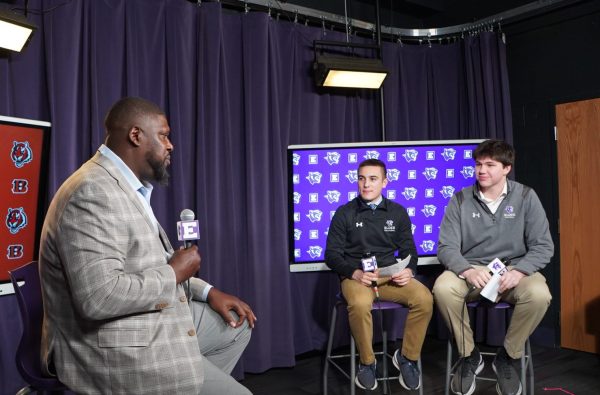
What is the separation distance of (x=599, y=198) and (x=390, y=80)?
6.21ft

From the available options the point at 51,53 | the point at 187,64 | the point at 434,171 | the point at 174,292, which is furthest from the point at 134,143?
the point at 434,171

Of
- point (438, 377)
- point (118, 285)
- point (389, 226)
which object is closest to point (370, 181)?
point (389, 226)

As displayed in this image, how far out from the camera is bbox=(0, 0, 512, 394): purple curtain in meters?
3.11

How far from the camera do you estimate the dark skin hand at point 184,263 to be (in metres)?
1.70

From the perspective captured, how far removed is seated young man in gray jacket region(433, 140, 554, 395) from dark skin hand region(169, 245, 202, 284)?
5.77 feet

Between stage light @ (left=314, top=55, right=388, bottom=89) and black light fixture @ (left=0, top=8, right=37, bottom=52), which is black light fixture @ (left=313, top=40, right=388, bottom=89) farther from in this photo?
black light fixture @ (left=0, top=8, right=37, bottom=52)

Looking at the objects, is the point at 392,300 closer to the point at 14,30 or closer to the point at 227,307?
the point at 227,307

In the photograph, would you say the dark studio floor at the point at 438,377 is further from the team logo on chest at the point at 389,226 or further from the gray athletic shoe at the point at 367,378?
the team logo on chest at the point at 389,226

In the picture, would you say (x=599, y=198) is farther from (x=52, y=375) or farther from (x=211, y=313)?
(x=52, y=375)

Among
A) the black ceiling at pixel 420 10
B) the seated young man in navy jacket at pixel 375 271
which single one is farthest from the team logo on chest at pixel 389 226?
the black ceiling at pixel 420 10

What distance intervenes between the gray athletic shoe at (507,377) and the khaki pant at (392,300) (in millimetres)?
437

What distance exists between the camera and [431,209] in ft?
13.5

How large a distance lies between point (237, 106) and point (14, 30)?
62.7 inches

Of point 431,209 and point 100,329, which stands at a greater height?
point 431,209
